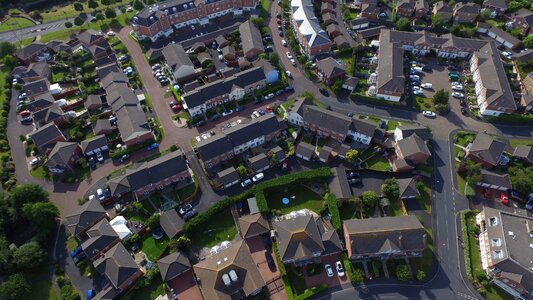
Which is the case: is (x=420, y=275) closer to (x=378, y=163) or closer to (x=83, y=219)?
(x=378, y=163)

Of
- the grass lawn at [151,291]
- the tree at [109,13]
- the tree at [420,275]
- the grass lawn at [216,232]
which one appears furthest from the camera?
the tree at [109,13]

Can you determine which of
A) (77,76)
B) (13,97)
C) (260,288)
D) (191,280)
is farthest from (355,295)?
(13,97)

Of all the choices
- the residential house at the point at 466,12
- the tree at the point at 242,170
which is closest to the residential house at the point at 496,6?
the residential house at the point at 466,12

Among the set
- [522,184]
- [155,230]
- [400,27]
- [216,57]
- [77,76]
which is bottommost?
[522,184]

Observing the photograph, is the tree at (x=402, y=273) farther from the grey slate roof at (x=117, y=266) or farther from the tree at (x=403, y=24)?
the tree at (x=403, y=24)

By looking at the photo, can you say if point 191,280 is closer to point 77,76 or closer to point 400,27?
point 77,76

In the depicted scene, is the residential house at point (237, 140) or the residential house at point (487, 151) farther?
the residential house at point (237, 140)

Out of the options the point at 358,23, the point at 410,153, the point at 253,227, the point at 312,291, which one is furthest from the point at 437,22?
the point at 312,291
